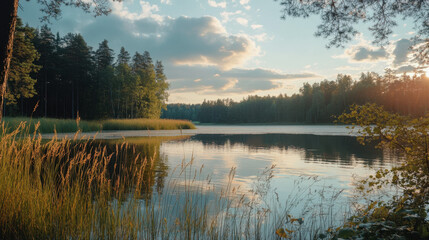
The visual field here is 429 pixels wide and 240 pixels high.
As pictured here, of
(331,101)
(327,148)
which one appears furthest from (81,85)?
(331,101)

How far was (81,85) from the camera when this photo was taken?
50312 mm

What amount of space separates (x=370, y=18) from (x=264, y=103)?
136 meters

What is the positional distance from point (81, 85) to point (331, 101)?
75.0 meters

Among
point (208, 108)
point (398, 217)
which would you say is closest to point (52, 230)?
point (398, 217)

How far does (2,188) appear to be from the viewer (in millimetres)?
3973

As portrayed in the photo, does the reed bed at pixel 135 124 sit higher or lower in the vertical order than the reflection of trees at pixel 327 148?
higher

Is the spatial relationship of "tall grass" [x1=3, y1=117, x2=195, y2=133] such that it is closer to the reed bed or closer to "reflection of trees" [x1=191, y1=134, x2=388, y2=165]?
the reed bed

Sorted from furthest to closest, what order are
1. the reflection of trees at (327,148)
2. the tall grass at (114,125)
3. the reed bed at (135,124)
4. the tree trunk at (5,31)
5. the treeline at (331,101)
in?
the treeline at (331,101) → the reed bed at (135,124) → the tall grass at (114,125) → the reflection of trees at (327,148) → the tree trunk at (5,31)

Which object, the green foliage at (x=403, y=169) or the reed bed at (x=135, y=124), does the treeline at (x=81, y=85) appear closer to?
the reed bed at (x=135, y=124)

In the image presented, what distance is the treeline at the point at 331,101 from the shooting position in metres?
79.8

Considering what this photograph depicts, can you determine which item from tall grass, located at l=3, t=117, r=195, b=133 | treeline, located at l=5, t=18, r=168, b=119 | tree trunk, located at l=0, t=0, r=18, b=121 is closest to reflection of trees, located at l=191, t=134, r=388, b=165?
tall grass, located at l=3, t=117, r=195, b=133

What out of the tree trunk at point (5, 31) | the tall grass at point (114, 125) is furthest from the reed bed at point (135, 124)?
the tree trunk at point (5, 31)

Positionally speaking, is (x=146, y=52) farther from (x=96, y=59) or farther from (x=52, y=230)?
(x=52, y=230)

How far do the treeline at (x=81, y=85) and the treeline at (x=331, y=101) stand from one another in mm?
44189
